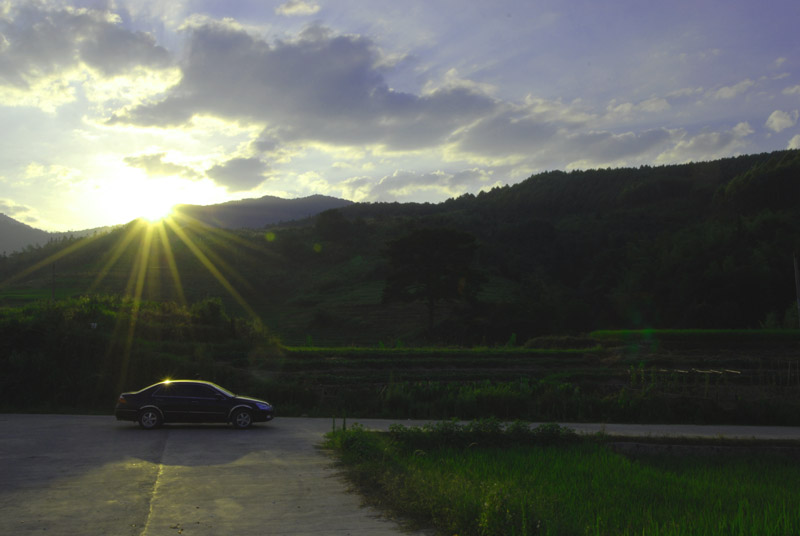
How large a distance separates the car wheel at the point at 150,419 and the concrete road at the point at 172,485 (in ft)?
1.40

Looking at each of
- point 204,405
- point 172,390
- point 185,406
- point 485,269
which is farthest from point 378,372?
point 485,269

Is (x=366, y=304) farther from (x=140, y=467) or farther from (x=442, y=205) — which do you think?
(x=442, y=205)

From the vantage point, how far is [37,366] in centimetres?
2475

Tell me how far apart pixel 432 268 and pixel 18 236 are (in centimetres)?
15526

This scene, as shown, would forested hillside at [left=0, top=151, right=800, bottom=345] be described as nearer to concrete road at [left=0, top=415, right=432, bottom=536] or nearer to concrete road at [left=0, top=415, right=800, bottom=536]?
concrete road at [left=0, top=415, right=800, bottom=536]

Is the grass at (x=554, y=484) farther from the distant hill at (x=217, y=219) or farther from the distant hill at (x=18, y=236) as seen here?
the distant hill at (x=18, y=236)

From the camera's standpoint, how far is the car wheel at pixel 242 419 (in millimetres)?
18578

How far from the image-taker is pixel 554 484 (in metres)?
9.93

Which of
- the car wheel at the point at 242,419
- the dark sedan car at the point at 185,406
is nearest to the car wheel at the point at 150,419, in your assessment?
the dark sedan car at the point at 185,406

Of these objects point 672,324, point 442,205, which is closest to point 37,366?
point 672,324

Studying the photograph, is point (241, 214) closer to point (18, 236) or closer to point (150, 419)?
point (18, 236)

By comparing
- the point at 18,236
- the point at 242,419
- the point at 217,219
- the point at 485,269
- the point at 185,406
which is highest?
the point at 217,219

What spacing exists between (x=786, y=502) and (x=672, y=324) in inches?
2042

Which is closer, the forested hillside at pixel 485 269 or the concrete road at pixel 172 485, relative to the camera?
the concrete road at pixel 172 485
